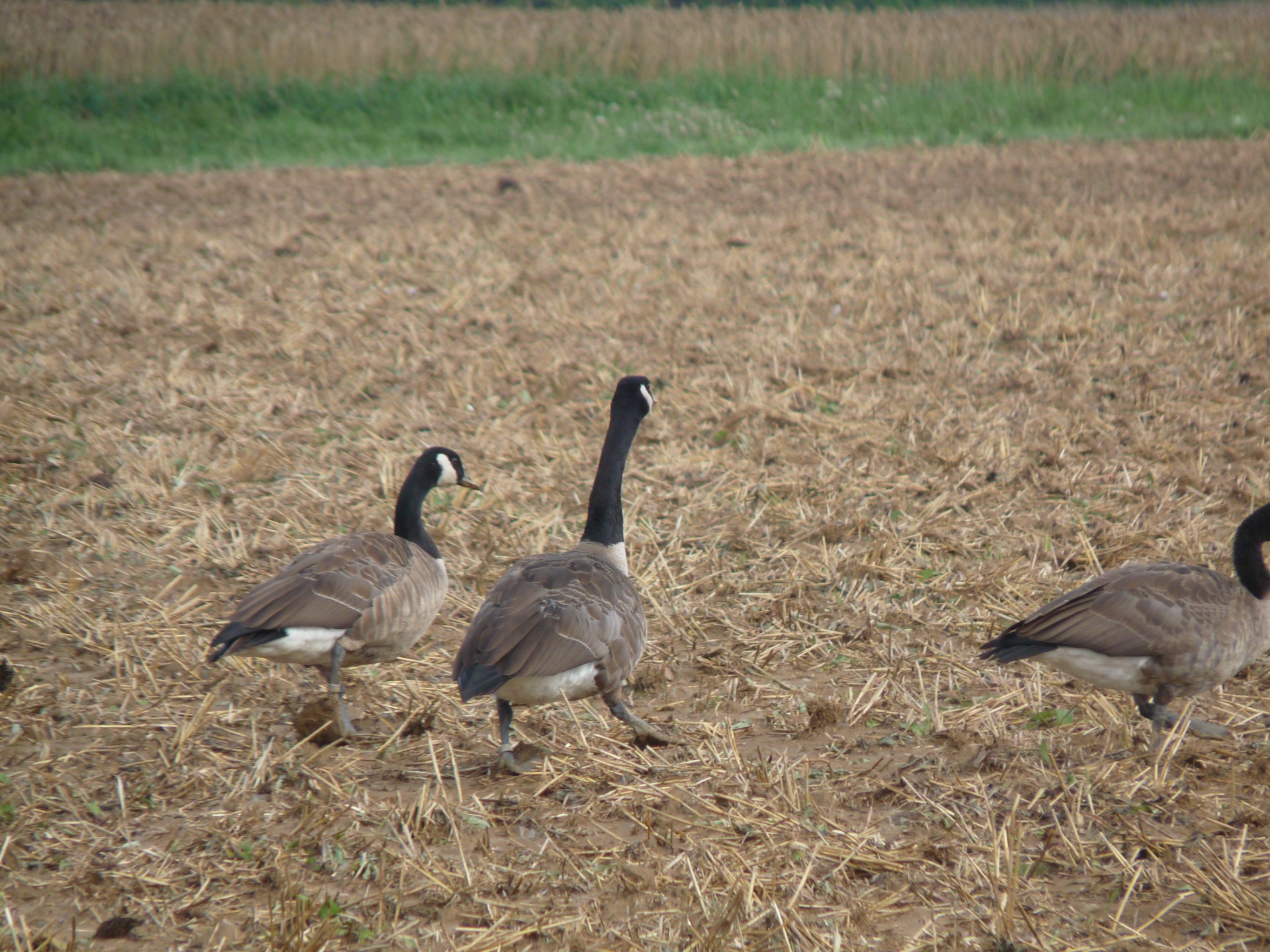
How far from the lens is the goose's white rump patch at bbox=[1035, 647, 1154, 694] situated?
4.97m

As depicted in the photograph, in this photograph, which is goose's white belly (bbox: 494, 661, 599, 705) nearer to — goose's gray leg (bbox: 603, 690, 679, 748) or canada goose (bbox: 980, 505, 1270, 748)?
goose's gray leg (bbox: 603, 690, 679, 748)

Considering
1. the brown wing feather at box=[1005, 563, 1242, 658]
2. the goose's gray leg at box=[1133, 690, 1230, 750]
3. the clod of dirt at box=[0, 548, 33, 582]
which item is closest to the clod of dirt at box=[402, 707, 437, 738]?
the brown wing feather at box=[1005, 563, 1242, 658]

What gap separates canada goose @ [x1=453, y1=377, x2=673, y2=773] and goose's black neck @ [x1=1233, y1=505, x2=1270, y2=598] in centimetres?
312

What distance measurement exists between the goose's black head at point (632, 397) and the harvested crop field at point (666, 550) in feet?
3.89

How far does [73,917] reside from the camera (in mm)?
3582

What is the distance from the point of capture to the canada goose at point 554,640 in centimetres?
455

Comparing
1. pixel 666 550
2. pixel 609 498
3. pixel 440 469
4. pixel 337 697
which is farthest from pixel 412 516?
pixel 666 550

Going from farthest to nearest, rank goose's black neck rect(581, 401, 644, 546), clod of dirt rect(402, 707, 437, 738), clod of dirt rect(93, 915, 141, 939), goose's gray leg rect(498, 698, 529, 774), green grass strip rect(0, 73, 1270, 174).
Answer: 1. green grass strip rect(0, 73, 1270, 174)
2. goose's black neck rect(581, 401, 644, 546)
3. clod of dirt rect(402, 707, 437, 738)
4. goose's gray leg rect(498, 698, 529, 774)
5. clod of dirt rect(93, 915, 141, 939)

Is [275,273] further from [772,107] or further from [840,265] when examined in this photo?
[772,107]

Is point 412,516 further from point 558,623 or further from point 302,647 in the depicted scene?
point 558,623

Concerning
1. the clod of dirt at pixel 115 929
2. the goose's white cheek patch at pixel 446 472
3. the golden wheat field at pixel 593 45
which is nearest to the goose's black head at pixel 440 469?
the goose's white cheek patch at pixel 446 472

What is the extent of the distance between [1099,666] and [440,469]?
12.4 feet

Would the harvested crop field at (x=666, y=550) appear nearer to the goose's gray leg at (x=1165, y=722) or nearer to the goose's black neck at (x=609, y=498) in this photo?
the goose's gray leg at (x=1165, y=722)

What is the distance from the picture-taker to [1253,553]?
18.1ft
